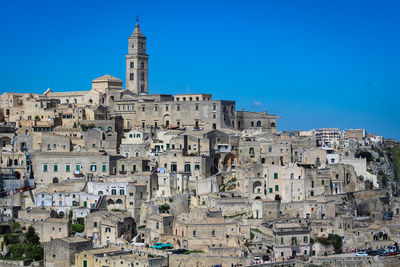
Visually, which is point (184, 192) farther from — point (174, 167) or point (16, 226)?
point (16, 226)

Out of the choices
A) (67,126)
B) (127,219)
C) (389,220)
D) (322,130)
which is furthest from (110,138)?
(322,130)

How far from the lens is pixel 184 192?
58094 mm

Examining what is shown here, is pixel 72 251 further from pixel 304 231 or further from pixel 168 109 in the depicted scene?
pixel 168 109

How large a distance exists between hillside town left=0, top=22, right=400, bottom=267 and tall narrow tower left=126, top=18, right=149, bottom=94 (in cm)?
622

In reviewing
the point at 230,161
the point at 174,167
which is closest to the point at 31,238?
the point at 174,167

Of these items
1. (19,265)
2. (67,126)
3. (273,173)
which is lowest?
(19,265)

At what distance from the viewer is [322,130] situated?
104m

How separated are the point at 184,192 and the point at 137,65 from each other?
25.0m

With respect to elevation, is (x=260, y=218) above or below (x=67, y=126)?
below

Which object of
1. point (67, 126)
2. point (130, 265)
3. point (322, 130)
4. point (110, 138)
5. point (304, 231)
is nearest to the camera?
point (130, 265)

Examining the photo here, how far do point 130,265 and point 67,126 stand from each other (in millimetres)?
25685

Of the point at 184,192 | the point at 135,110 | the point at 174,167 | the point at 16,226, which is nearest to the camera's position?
the point at 16,226

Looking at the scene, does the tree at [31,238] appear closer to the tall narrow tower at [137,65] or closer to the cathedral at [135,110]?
the cathedral at [135,110]

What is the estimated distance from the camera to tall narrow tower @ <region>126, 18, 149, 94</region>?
3145 inches
